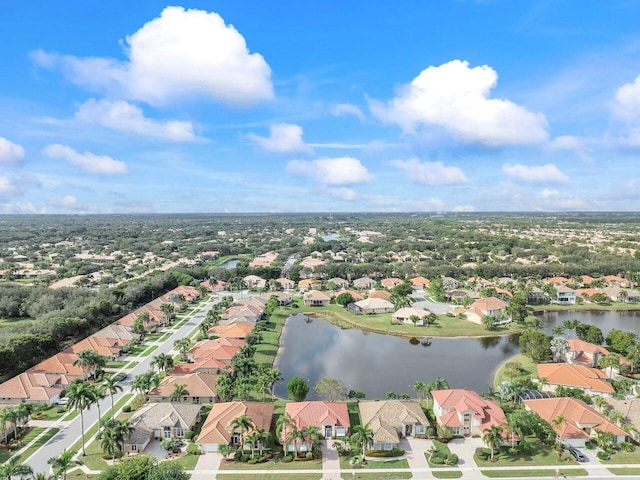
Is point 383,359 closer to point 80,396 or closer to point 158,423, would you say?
point 158,423

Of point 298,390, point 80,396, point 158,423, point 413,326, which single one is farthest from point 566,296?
point 80,396

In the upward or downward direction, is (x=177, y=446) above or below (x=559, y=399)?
below

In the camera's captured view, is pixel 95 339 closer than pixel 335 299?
Yes

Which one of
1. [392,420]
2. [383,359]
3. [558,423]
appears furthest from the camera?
[383,359]

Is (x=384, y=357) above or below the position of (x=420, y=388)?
below

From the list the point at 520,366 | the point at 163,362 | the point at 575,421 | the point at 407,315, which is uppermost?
the point at 163,362

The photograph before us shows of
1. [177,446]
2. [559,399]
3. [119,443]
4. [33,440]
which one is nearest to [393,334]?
[559,399]

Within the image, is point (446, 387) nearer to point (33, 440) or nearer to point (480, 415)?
point (480, 415)
